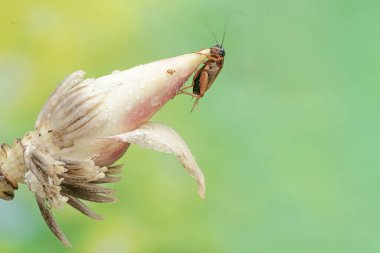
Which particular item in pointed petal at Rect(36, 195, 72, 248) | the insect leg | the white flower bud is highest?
the insect leg

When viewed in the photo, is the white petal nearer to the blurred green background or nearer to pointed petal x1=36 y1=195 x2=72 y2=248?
pointed petal x1=36 y1=195 x2=72 y2=248

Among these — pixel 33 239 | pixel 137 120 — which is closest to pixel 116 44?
pixel 33 239

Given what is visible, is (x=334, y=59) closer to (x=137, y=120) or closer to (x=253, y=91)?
(x=253, y=91)

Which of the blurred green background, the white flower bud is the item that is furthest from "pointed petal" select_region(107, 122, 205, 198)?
the blurred green background

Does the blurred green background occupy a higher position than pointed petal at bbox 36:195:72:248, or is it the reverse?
the blurred green background

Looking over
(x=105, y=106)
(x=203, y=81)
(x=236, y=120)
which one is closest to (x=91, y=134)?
(x=105, y=106)

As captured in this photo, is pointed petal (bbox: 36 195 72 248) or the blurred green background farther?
the blurred green background

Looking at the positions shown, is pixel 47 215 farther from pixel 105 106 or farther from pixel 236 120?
pixel 236 120
